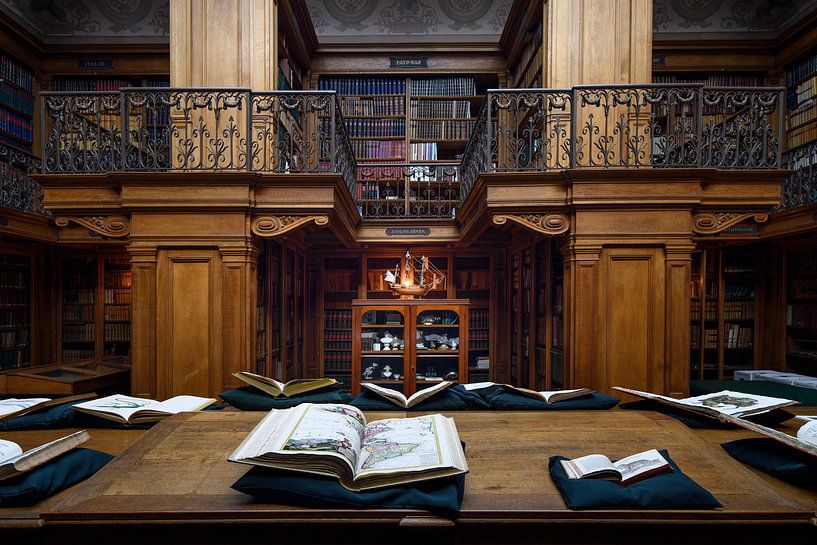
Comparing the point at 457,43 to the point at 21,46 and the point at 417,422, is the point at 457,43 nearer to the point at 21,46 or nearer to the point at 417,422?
the point at 21,46

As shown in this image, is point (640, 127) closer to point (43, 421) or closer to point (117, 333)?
point (43, 421)

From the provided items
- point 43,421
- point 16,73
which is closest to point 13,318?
point 16,73

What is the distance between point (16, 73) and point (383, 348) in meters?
6.75

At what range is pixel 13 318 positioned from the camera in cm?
650

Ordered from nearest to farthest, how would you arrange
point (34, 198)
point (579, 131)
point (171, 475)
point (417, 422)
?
point (171, 475)
point (417, 422)
point (579, 131)
point (34, 198)

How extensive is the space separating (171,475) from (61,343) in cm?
705

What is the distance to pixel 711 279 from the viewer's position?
6.86 m

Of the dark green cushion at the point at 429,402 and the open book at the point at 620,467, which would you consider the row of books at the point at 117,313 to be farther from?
the open book at the point at 620,467

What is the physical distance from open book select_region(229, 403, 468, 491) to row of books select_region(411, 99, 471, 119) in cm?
656

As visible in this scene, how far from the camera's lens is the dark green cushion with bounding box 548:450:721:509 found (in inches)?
50.7

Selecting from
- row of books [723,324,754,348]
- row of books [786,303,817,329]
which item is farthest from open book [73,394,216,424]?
row of books [786,303,817,329]

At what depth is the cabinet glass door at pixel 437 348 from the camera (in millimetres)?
5281

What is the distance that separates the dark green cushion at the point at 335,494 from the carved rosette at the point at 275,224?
2.93 meters
